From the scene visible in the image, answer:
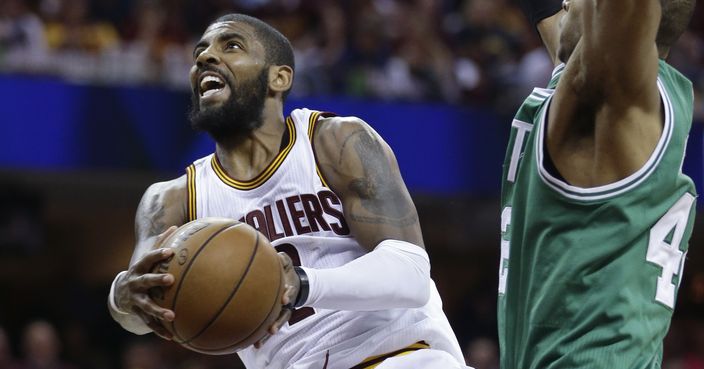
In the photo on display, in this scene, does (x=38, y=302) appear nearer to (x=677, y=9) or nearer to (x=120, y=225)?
(x=120, y=225)

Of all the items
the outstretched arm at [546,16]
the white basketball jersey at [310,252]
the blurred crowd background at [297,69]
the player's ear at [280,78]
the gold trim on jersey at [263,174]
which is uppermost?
the outstretched arm at [546,16]

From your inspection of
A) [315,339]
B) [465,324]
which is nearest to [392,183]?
[315,339]

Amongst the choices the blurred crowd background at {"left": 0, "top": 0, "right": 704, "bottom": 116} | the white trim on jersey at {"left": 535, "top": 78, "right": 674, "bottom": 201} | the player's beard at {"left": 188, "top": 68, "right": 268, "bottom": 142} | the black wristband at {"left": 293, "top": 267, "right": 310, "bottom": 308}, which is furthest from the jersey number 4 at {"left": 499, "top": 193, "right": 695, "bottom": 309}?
the blurred crowd background at {"left": 0, "top": 0, "right": 704, "bottom": 116}

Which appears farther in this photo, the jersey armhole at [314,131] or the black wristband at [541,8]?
the jersey armhole at [314,131]

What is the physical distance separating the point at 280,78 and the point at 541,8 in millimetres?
1112

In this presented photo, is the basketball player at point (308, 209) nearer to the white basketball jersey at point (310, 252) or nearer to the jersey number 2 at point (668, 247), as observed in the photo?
the white basketball jersey at point (310, 252)

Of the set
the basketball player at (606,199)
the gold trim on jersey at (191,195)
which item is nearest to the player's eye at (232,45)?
the gold trim on jersey at (191,195)

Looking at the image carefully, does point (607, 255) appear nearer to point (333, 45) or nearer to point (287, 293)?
point (287, 293)

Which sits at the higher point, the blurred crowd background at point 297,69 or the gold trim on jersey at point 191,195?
the gold trim on jersey at point 191,195

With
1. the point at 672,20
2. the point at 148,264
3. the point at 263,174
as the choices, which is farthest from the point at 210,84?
the point at 672,20

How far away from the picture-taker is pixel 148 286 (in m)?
3.52

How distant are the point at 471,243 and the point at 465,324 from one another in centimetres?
238

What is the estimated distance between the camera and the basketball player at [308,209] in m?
3.86

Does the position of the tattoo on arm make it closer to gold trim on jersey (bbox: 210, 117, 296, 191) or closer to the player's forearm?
the player's forearm
